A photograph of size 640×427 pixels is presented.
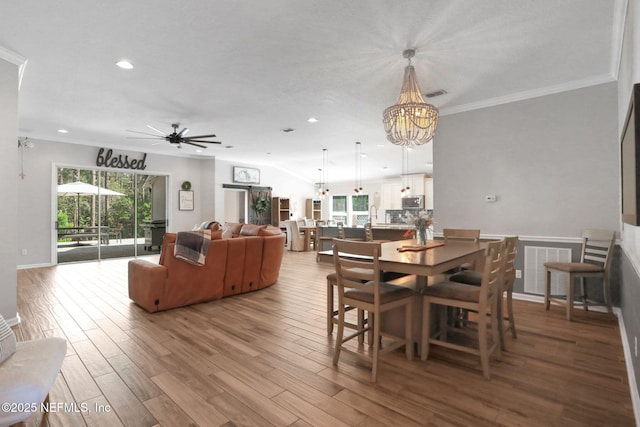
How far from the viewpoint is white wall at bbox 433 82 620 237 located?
3853 millimetres

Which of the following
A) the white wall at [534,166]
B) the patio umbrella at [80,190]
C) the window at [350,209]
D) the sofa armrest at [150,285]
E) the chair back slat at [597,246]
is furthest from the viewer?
the window at [350,209]

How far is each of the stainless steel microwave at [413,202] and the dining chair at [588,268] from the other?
5815mm

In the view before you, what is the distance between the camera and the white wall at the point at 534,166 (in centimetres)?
385

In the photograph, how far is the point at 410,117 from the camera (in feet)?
10.1

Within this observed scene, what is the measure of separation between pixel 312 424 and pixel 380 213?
961cm

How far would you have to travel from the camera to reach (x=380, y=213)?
11094 mm

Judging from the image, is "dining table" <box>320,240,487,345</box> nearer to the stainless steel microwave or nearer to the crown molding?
the crown molding

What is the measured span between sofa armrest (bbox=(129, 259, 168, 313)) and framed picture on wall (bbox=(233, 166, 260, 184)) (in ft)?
19.9

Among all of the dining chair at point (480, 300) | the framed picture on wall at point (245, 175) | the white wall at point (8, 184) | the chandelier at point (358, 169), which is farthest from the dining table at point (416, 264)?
the framed picture on wall at point (245, 175)

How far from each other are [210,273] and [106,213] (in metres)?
5.31

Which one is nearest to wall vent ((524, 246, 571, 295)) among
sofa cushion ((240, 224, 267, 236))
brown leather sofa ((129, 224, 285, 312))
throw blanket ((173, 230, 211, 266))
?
brown leather sofa ((129, 224, 285, 312))

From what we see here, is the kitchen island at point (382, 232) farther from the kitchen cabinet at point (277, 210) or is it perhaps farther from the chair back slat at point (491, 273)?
the kitchen cabinet at point (277, 210)

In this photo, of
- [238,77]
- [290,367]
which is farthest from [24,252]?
[290,367]

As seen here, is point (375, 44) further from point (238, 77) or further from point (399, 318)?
point (399, 318)
